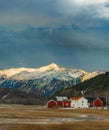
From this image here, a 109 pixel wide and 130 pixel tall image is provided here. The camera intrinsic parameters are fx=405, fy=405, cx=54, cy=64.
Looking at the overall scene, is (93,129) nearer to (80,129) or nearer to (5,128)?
(80,129)

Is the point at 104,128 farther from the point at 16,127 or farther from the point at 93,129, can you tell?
the point at 16,127

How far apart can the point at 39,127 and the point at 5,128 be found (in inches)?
230

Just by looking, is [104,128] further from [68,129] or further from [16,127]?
[16,127]

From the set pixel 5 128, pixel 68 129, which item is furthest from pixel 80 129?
pixel 5 128

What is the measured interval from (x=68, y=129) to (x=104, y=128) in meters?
6.18

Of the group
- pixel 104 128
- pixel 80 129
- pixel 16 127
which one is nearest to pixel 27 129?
pixel 16 127

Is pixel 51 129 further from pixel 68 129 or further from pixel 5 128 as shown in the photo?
pixel 5 128

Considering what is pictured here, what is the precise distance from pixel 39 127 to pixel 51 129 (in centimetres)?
291

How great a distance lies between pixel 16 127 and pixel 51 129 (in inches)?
224

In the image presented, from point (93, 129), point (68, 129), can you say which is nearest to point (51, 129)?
point (68, 129)

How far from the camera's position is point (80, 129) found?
63406mm

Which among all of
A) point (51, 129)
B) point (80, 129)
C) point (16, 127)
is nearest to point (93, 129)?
point (80, 129)

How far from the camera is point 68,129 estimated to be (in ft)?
209

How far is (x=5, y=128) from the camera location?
6234cm
